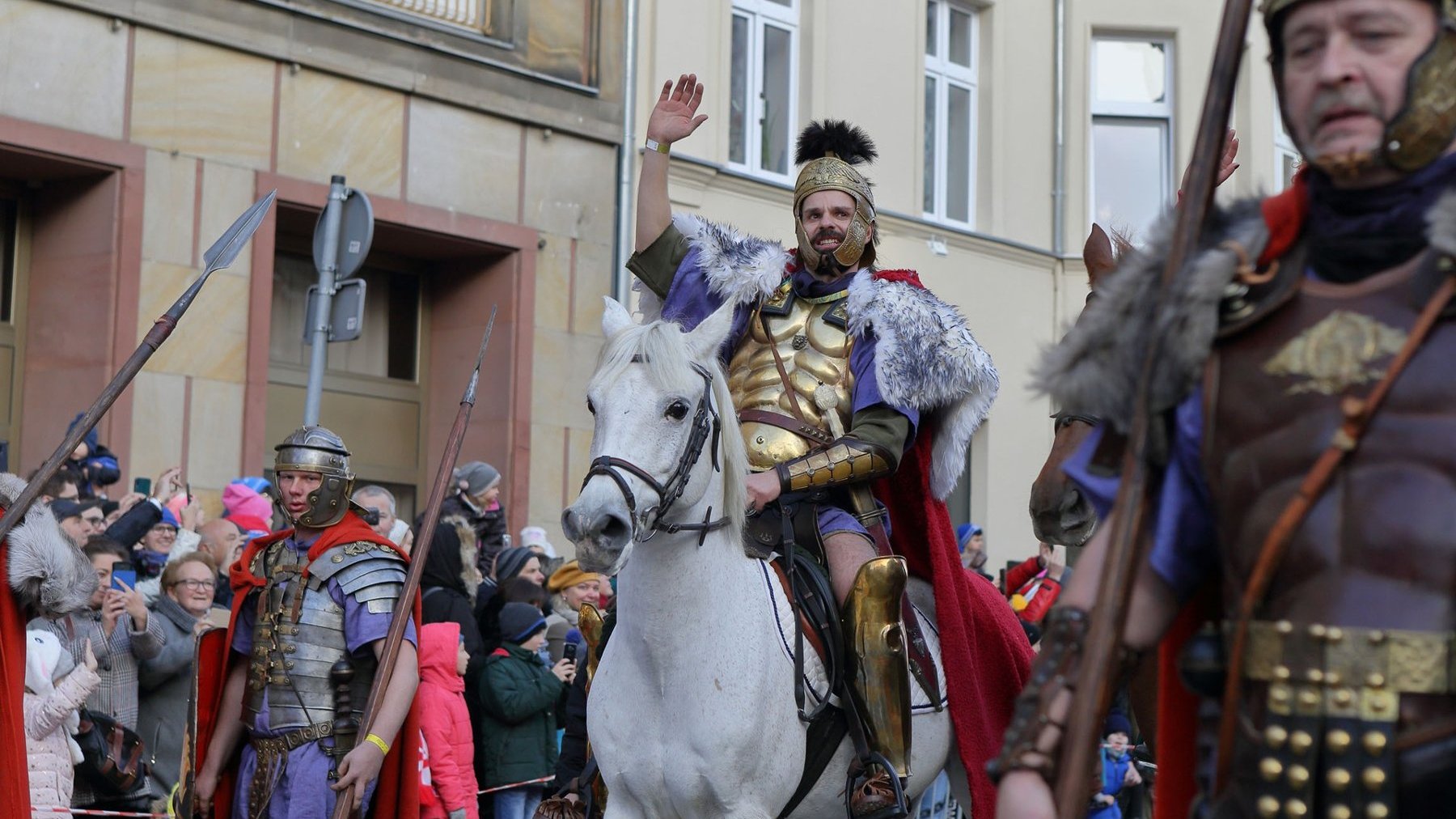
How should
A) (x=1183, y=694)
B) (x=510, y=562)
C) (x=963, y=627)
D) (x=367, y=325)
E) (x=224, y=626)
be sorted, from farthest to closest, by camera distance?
1. (x=367, y=325)
2. (x=510, y=562)
3. (x=224, y=626)
4. (x=963, y=627)
5. (x=1183, y=694)

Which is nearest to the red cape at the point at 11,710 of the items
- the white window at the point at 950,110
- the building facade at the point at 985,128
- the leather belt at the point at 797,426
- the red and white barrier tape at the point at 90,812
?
the red and white barrier tape at the point at 90,812

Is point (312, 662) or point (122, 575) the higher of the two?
point (122, 575)

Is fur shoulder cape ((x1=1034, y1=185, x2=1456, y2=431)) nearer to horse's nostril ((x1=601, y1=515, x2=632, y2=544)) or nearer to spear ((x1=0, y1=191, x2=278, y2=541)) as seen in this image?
horse's nostril ((x1=601, y1=515, x2=632, y2=544))

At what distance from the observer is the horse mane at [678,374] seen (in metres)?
5.62

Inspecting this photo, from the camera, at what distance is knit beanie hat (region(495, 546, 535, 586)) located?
10133 millimetres

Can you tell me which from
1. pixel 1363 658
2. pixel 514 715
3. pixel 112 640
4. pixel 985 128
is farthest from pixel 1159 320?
pixel 985 128

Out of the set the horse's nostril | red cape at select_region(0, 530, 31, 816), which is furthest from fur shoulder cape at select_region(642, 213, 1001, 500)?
red cape at select_region(0, 530, 31, 816)

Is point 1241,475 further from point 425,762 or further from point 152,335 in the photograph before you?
point 425,762

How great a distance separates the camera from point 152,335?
6.37 m

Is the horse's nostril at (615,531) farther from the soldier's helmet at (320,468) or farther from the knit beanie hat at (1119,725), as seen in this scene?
the knit beanie hat at (1119,725)

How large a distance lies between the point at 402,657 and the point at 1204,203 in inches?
166

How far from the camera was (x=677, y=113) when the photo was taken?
6906 mm

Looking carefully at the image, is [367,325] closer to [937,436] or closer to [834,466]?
[937,436]

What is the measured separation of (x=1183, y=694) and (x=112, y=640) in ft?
19.2
